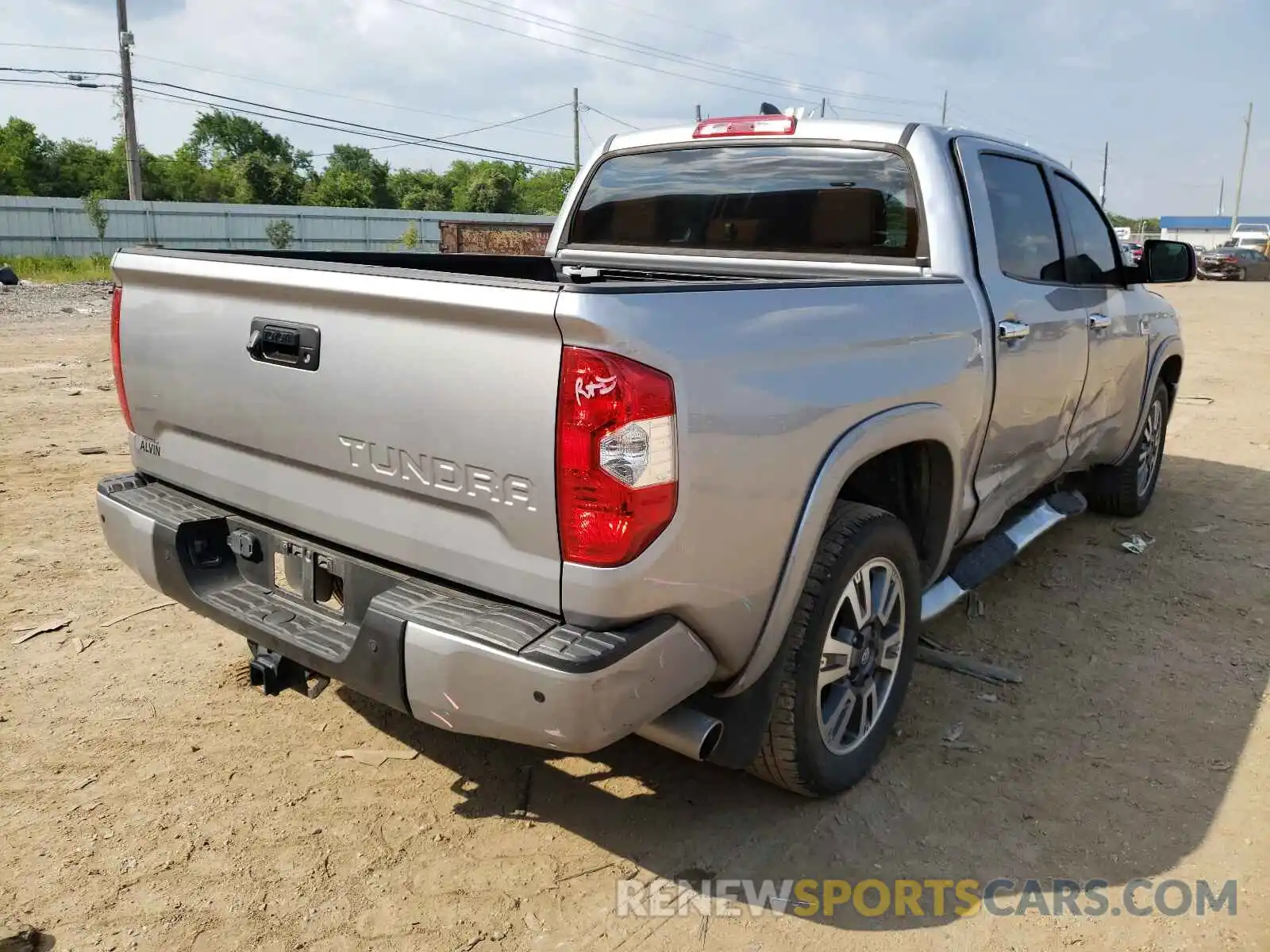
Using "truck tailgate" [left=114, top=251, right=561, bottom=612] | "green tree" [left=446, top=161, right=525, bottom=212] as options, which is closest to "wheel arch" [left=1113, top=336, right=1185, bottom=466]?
"truck tailgate" [left=114, top=251, right=561, bottom=612]

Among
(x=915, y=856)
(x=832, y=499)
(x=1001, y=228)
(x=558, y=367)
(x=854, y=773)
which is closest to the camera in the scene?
(x=558, y=367)

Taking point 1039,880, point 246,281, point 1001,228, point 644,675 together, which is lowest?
point 1039,880

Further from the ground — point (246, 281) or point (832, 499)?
point (246, 281)

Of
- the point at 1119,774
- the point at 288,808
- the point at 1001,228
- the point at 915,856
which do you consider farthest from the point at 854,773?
the point at 1001,228

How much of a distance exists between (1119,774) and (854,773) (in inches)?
35.3

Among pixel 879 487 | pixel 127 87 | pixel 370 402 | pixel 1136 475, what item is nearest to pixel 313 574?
pixel 370 402

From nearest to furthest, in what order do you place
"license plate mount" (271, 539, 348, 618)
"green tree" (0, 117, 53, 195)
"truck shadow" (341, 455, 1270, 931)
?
"license plate mount" (271, 539, 348, 618) < "truck shadow" (341, 455, 1270, 931) < "green tree" (0, 117, 53, 195)

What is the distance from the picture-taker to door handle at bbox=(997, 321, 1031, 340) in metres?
3.36

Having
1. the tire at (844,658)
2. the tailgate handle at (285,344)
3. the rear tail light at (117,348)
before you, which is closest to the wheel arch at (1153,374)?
the tire at (844,658)

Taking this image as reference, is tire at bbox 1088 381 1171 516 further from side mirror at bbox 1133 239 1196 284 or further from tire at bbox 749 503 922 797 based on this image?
tire at bbox 749 503 922 797

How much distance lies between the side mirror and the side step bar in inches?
42.6

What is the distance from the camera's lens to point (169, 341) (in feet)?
9.14

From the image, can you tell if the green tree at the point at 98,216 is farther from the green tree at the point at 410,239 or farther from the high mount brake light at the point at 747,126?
the high mount brake light at the point at 747,126

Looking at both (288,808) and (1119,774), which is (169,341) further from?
(1119,774)
